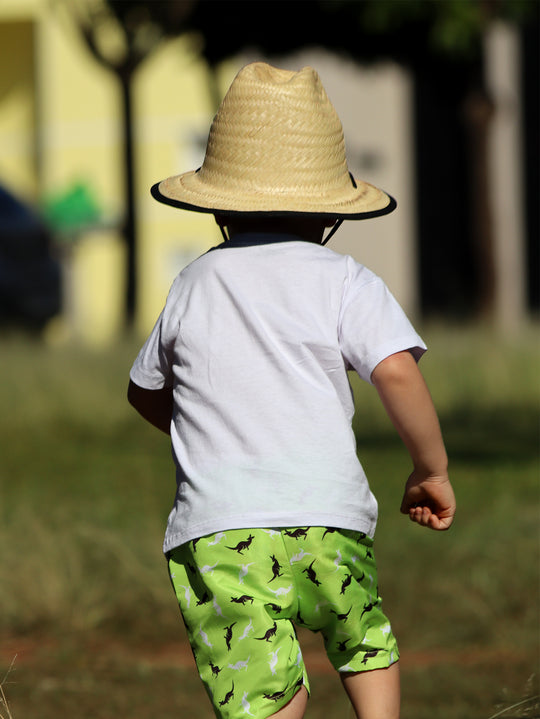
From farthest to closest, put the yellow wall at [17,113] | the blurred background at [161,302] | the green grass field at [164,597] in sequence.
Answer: the yellow wall at [17,113]
the blurred background at [161,302]
the green grass field at [164,597]

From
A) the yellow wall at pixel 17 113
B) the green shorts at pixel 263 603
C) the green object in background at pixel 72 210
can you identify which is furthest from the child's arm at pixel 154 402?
the yellow wall at pixel 17 113

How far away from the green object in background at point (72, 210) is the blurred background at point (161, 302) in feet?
0.20

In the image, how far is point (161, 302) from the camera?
1086 inches

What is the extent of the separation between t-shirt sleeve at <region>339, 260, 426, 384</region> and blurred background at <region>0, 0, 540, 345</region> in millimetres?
9120

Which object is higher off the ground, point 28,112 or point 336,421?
point 336,421

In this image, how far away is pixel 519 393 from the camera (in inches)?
361

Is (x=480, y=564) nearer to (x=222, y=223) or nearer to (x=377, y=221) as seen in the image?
(x=222, y=223)

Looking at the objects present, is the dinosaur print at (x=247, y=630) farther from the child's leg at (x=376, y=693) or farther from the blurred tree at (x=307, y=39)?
the blurred tree at (x=307, y=39)

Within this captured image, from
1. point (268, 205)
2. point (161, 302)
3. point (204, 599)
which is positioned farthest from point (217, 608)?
point (161, 302)

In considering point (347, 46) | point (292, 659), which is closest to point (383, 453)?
point (292, 659)

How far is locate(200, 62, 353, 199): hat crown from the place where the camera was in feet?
7.97

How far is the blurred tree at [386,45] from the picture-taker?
44.7 feet

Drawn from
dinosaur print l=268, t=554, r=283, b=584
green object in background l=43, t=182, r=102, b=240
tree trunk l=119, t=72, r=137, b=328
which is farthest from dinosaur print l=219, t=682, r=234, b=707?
green object in background l=43, t=182, r=102, b=240

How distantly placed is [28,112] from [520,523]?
2444cm
